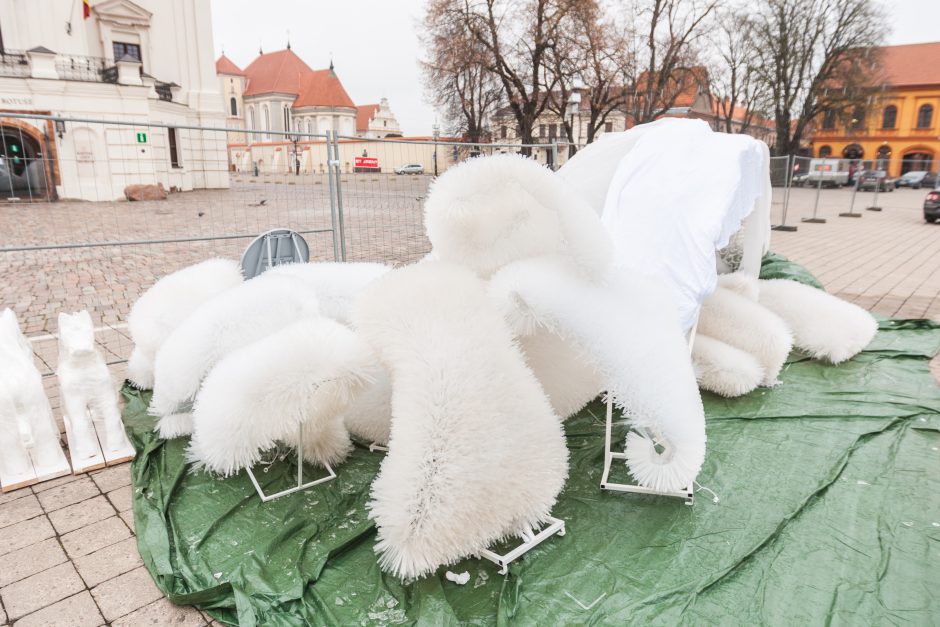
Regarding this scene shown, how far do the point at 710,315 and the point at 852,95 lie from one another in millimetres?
44447

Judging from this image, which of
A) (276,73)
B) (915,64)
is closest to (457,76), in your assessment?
(915,64)

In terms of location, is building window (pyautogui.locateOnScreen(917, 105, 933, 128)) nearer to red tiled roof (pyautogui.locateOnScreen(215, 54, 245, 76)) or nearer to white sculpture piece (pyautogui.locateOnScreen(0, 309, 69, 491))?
white sculpture piece (pyautogui.locateOnScreen(0, 309, 69, 491))

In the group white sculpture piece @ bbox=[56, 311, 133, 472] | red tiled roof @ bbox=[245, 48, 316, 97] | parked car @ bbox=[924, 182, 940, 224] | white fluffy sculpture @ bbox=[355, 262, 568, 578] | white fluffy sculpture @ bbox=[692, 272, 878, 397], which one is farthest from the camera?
red tiled roof @ bbox=[245, 48, 316, 97]

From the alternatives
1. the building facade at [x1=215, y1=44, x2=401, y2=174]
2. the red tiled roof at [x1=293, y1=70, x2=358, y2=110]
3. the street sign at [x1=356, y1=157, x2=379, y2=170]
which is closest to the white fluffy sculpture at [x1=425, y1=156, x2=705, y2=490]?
the street sign at [x1=356, y1=157, x2=379, y2=170]

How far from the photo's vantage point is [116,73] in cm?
2239

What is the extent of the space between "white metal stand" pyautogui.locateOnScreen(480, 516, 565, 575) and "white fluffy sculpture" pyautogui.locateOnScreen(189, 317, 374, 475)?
0.84 m

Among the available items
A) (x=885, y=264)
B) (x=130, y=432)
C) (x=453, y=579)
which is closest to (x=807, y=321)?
(x=453, y=579)

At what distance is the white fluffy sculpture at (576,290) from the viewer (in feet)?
7.11

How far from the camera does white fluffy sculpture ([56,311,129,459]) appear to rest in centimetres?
305

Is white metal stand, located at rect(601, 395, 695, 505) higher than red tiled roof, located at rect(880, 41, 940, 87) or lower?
lower

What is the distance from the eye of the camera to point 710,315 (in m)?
4.28

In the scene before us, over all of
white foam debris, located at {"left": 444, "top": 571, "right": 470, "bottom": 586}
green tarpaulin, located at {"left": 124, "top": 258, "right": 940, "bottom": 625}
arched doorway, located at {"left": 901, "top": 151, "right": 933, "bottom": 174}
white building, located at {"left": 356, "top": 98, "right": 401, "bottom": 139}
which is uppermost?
white building, located at {"left": 356, "top": 98, "right": 401, "bottom": 139}

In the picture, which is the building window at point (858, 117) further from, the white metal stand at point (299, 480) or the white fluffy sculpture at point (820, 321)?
the white metal stand at point (299, 480)

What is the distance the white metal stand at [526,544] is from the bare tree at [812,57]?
140 ft
